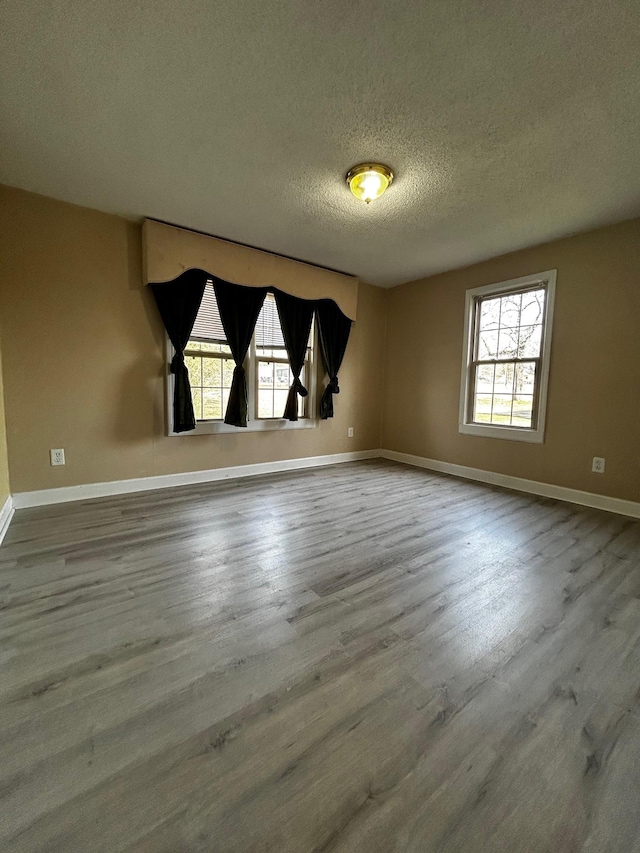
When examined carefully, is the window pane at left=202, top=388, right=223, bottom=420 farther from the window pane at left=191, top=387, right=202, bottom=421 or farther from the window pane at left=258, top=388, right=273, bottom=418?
the window pane at left=258, top=388, right=273, bottom=418

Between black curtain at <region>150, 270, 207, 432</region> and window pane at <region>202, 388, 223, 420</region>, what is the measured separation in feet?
0.92

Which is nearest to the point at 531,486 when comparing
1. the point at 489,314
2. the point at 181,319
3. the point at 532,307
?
the point at 532,307

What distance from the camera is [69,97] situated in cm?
190

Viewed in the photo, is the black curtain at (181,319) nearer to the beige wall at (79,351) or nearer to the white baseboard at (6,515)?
the beige wall at (79,351)

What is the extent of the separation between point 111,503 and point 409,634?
2.72 metres

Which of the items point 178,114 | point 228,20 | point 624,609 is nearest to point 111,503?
point 178,114

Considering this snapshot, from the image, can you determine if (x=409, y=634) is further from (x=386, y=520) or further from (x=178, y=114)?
(x=178, y=114)

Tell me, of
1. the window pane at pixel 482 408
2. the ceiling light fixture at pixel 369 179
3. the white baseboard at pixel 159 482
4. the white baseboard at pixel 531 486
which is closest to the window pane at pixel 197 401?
the white baseboard at pixel 159 482

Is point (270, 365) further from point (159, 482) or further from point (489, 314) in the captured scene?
point (489, 314)

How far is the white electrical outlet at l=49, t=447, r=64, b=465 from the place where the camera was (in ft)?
10.1

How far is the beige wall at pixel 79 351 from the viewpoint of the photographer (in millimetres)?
2852

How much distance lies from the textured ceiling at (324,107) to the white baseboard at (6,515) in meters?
2.41

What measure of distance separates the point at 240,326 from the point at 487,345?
2.85 meters

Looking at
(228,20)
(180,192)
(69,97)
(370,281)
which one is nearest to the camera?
(228,20)
